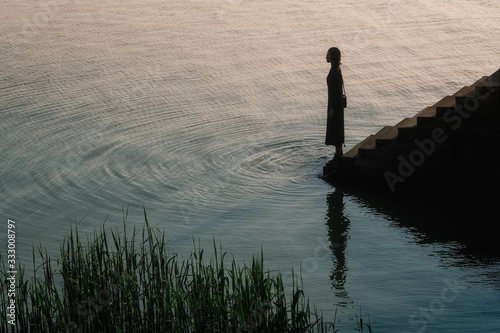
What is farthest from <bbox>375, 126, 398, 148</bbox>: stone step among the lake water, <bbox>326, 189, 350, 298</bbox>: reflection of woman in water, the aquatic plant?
the aquatic plant

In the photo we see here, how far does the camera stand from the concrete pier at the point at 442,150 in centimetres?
1135

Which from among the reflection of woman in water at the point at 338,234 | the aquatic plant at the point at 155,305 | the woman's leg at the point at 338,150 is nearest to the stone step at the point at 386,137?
the woman's leg at the point at 338,150

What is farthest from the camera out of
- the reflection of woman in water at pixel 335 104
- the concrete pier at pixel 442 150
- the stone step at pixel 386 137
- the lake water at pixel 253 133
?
the reflection of woman in water at pixel 335 104

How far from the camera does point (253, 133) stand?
15.0 meters

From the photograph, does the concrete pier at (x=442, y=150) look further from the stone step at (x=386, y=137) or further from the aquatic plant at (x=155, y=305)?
the aquatic plant at (x=155, y=305)

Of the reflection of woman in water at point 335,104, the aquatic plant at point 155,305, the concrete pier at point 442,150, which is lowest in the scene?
the aquatic plant at point 155,305

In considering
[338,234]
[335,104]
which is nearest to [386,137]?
[335,104]

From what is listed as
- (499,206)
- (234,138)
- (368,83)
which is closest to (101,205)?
(234,138)

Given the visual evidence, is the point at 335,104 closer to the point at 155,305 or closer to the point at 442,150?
the point at 442,150

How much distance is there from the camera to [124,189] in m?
12.5

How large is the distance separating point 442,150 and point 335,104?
1644mm

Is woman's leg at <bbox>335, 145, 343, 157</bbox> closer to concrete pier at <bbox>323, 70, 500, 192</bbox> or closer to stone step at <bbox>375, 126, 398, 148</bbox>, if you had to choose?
concrete pier at <bbox>323, 70, 500, 192</bbox>

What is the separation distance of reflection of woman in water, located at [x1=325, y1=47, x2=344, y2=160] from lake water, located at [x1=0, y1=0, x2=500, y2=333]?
2.29ft

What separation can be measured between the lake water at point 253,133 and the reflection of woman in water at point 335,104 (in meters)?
0.70
